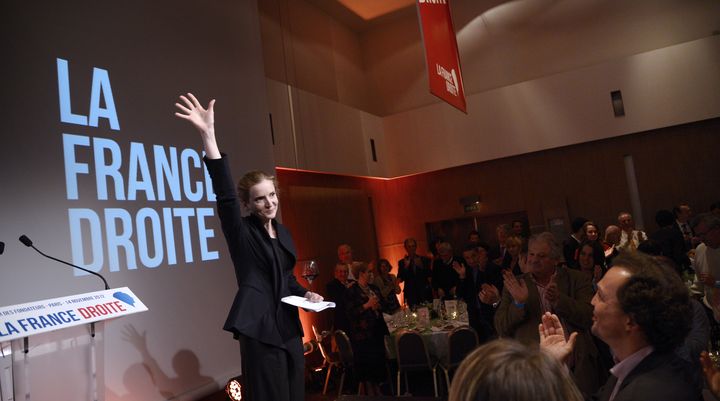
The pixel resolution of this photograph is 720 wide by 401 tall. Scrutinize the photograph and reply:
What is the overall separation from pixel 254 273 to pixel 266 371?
0.42 meters

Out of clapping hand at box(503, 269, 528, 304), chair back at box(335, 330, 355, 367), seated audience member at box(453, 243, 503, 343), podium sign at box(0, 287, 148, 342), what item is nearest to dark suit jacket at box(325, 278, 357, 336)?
chair back at box(335, 330, 355, 367)

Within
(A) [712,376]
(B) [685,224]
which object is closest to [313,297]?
(A) [712,376]

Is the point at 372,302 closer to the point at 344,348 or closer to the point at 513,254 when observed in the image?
the point at 344,348

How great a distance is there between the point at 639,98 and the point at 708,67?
1011 mm

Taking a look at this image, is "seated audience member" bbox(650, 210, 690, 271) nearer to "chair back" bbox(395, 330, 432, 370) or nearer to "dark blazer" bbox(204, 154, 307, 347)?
"chair back" bbox(395, 330, 432, 370)

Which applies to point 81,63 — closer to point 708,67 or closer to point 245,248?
point 245,248

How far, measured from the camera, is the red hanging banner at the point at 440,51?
15.0ft

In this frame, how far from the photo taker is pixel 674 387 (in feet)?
4.72

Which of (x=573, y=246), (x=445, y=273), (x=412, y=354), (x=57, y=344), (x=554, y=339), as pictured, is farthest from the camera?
(x=445, y=273)

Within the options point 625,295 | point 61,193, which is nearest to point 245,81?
point 61,193

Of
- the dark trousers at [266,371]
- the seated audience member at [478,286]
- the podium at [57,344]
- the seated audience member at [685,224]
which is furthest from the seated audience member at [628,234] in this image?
the podium at [57,344]

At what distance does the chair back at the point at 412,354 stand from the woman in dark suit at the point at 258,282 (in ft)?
9.46

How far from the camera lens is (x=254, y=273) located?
2.28m

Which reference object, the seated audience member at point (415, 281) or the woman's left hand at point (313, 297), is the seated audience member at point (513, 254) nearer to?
the seated audience member at point (415, 281)
